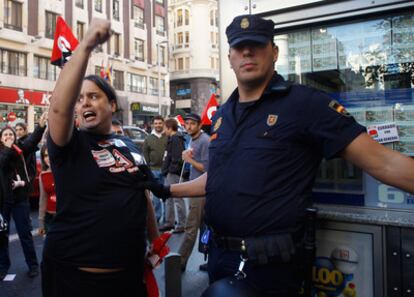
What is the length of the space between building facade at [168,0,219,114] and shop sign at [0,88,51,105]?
23993mm

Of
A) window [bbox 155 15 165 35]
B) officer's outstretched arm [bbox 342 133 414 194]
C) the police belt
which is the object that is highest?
window [bbox 155 15 165 35]

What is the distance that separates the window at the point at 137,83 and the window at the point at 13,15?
10960 millimetres

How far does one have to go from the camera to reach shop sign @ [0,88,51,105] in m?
24.9

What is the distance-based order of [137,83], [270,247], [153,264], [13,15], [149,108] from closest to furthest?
[270,247] → [153,264] → [13,15] → [137,83] → [149,108]

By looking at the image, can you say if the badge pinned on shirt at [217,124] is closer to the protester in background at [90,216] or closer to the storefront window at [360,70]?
the protester in background at [90,216]

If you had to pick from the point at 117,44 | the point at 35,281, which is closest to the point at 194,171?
the point at 35,281

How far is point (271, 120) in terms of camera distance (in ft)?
5.92

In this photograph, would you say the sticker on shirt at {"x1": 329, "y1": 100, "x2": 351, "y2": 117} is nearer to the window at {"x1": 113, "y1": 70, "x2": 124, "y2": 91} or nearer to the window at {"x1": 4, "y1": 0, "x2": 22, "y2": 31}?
the window at {"x1": 4, "y1": 0, "x2": 22, "y2": 31}

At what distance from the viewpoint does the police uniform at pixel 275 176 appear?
1.72 m

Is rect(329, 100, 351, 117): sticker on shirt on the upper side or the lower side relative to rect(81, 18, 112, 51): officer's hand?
lower

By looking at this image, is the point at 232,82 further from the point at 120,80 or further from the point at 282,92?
the point at 120,80

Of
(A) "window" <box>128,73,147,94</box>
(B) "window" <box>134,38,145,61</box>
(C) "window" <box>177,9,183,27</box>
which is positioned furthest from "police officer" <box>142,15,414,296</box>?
(C) "window" <box>177,9,183,27</box>

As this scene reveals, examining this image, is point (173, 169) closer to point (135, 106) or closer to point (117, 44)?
point (135, 106)

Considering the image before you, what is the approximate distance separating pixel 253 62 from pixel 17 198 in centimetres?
411
